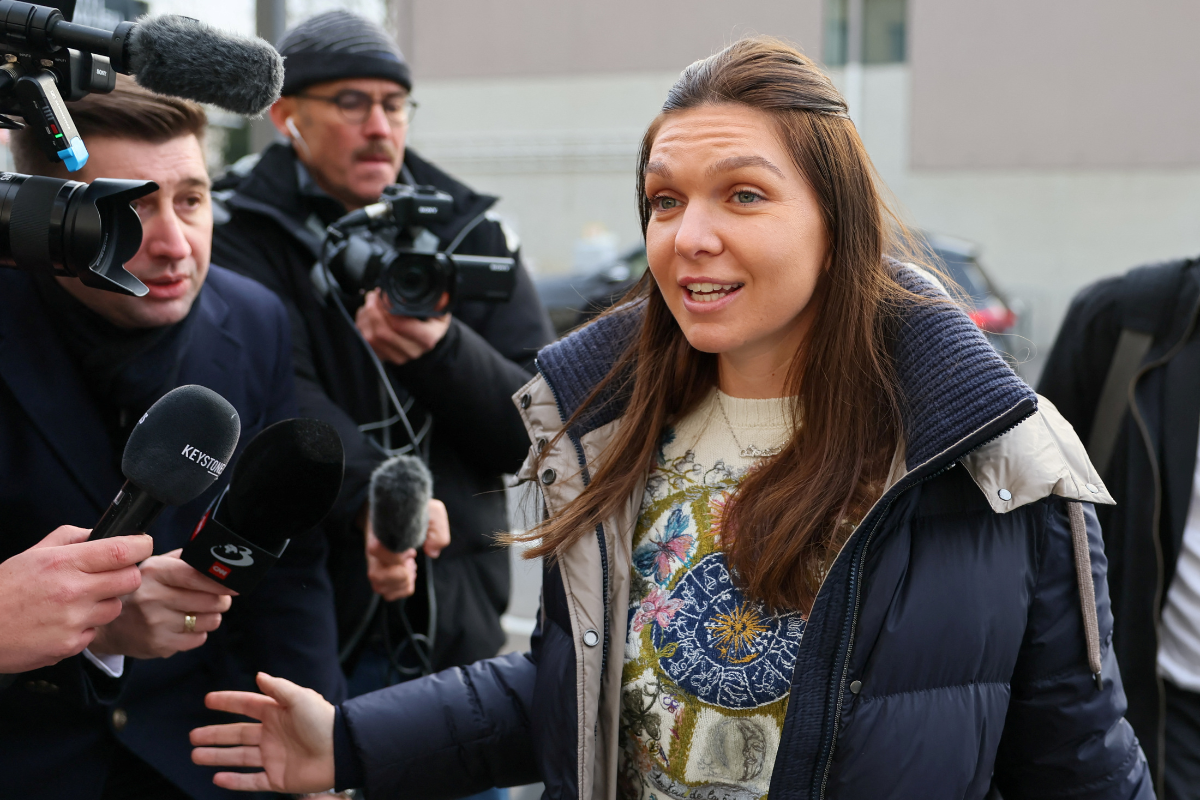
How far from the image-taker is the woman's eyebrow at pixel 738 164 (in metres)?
1.70

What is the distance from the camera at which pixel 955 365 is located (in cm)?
167

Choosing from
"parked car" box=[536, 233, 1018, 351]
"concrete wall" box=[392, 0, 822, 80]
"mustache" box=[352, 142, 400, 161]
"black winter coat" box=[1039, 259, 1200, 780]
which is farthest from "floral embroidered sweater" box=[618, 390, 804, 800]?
"concrete wall" box=[392, 0, 822, 80]

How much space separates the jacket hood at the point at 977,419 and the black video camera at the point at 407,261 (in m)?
1.13

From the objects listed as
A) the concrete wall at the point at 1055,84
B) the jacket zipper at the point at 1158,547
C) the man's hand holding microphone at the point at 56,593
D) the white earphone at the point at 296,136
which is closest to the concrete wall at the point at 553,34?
the concrete wall at the point at 1055,84

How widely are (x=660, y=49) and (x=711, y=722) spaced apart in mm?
21253

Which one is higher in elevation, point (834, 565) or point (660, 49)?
point (660, 49)

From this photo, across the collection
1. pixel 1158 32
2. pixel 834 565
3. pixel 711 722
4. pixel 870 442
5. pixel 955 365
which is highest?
pixel 1158 32

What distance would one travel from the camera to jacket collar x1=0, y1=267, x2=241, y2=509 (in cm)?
183

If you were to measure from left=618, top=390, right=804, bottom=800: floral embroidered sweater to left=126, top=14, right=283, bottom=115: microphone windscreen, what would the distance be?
90 cm

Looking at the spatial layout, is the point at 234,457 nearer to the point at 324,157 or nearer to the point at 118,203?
the point at 118,203

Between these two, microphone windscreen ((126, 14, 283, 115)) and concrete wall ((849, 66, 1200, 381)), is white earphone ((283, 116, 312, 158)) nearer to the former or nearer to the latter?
microphone windscreen ((126, 14, 283, 115))

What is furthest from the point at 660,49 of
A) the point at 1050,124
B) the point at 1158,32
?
the point at 1158,32

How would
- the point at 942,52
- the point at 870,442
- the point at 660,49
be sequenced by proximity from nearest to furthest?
the point at 870,442, the point at 942,52, the point at 660,49

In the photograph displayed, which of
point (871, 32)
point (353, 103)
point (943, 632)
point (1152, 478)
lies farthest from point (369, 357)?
point (871, 32)
